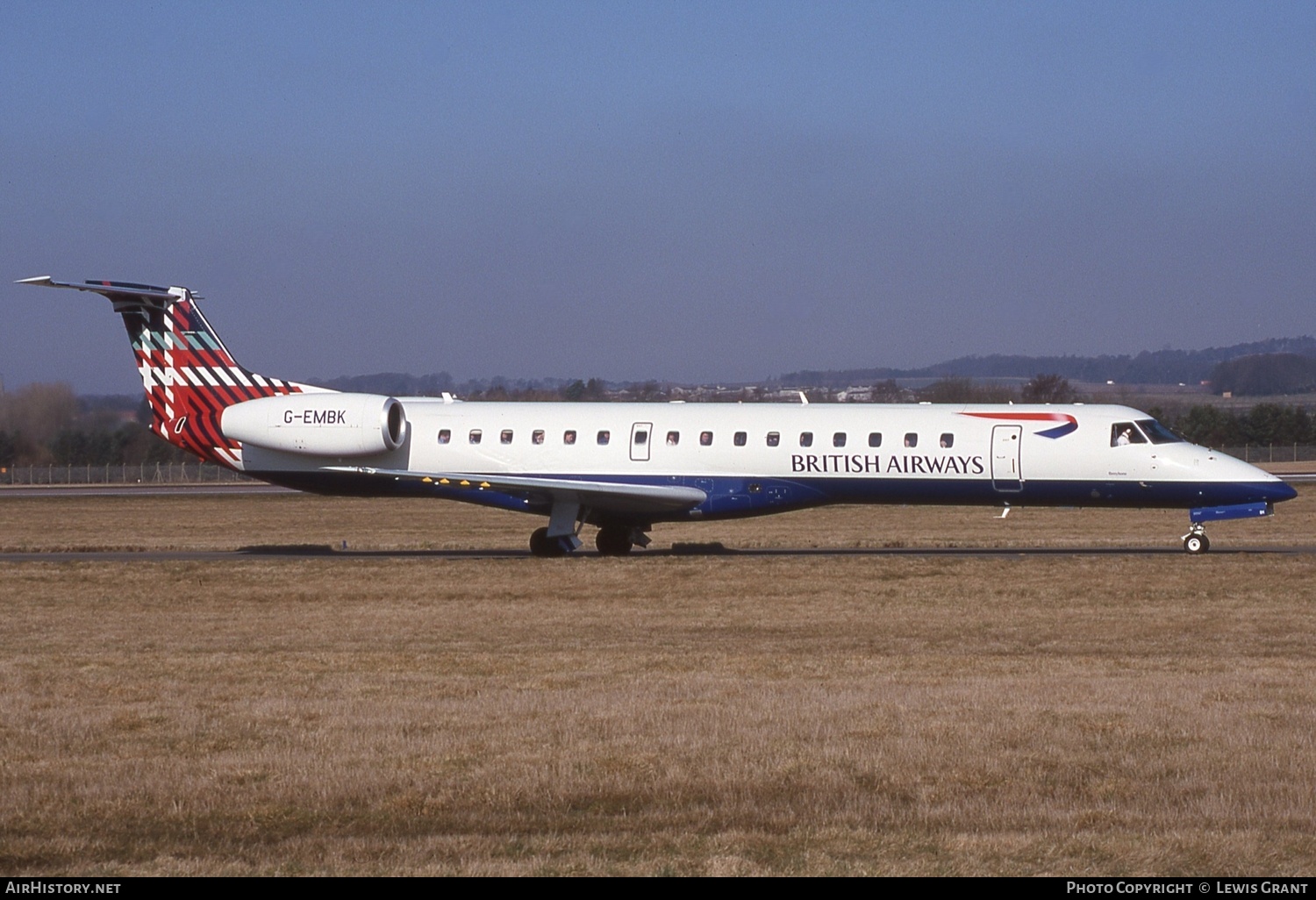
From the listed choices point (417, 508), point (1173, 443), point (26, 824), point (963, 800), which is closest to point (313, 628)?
point (26, 824)

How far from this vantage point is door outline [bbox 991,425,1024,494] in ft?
87.9

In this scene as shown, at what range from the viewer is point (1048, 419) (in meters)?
27.1

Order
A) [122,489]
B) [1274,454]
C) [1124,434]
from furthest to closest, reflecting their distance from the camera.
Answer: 1. [1274,454]
2. [122,489]
3. [1124,434]

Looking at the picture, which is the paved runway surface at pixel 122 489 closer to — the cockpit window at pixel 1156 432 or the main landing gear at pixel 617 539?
the main landing gear at pixel 617 539

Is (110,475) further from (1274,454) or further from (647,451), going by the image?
(1274,454)

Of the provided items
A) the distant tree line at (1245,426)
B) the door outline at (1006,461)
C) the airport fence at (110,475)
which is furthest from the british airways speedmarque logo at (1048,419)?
the distant tree line at (1245,426)

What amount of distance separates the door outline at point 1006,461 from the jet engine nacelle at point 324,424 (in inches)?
449

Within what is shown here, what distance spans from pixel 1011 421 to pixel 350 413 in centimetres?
1252

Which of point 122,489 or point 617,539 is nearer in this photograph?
point 617,539

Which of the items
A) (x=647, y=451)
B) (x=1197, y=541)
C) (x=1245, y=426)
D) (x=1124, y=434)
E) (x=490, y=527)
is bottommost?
(x=490, y=527)

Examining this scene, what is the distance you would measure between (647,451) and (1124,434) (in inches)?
344

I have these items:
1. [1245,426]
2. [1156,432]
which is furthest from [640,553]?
[1245,426]

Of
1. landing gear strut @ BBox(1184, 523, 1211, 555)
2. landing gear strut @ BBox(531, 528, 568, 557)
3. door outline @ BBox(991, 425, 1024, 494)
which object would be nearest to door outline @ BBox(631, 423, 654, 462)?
landing gear strut @ BBox(531, 528, 568, 557)

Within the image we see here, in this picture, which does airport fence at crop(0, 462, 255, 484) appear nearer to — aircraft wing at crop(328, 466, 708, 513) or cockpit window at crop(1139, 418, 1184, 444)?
aircraft wing at crop(328, 466, 708, 513)
